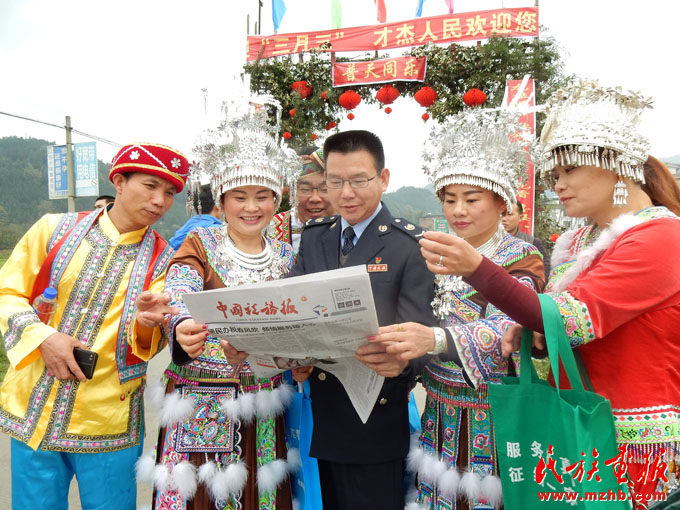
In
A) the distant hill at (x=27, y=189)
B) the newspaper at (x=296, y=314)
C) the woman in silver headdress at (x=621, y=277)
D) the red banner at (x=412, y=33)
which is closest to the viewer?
the newspaper at (x=296, y=314)

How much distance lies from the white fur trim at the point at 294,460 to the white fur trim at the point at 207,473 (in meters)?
0.36

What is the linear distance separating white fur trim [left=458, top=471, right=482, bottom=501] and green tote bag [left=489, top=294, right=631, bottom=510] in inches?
12.4

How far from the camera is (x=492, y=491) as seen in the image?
1.74m

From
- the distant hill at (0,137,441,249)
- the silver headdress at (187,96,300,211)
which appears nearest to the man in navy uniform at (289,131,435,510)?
the silver headdress at (187,96,300,211)

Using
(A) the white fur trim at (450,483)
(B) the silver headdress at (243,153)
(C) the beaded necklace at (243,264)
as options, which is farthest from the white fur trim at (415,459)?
(B) the silver headdress at (243,153)

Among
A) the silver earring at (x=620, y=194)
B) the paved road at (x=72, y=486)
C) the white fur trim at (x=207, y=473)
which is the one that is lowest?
the paved road at (x=72, y=486)

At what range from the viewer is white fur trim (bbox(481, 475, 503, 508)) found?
1.74m

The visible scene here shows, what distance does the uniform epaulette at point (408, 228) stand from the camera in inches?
79.3

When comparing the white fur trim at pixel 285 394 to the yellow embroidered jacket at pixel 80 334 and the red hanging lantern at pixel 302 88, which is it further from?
the red hanging lantern at pixel 302 88

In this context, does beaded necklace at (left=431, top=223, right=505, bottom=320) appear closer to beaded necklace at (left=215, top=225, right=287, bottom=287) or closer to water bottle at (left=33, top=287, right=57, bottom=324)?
beaded necklace at (left=215, top=225, right=287, bottom=287)

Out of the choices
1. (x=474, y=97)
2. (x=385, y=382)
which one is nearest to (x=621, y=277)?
(x=385, y=382)

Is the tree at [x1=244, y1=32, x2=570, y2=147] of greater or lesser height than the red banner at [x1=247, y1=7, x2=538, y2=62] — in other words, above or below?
below

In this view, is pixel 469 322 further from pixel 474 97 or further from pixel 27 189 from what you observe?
pixel 27 189

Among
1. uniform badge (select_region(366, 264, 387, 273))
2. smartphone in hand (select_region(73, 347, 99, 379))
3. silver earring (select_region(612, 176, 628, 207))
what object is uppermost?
silver earring (select_region(612, 176, 628, 207))
